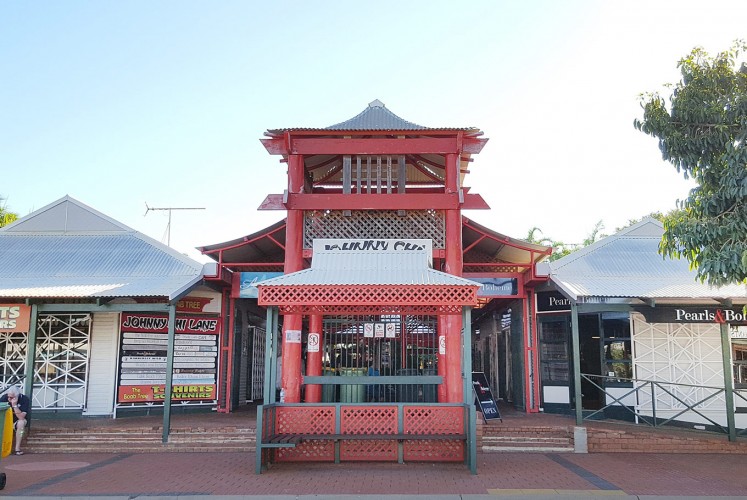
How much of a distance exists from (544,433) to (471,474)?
10.8 ft

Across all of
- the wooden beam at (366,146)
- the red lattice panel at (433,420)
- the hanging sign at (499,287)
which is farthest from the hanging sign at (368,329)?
the hanging sign at (499,287)

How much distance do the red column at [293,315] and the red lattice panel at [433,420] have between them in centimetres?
228

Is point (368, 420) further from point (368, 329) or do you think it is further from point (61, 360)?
point (61, 360)

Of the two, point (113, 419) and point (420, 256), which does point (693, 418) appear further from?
point (113, 419)

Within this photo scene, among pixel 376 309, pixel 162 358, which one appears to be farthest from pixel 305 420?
pixel 162 358

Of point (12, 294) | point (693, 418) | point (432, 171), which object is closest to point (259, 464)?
point (12, 294)

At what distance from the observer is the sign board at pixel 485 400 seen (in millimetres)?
13320

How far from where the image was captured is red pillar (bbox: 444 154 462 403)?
11.6 meters

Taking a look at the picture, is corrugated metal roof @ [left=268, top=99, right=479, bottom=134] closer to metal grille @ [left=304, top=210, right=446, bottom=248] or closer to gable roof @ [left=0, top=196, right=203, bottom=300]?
metal grille @ [left=304, top=210, right=446, bottom=248]

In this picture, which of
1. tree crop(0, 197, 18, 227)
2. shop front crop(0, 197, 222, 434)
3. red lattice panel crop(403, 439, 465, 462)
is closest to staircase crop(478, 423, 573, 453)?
red lattice panel crop(403, 439, 465, 462)

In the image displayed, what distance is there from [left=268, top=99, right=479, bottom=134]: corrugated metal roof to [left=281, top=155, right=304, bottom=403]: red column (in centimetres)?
94

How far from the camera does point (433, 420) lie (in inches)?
408

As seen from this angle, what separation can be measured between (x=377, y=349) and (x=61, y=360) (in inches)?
316

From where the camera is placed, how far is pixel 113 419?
14633 millimetres
